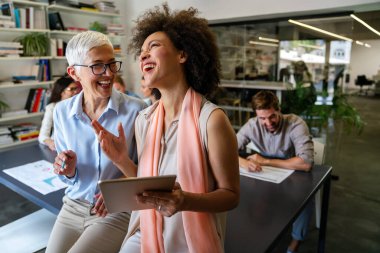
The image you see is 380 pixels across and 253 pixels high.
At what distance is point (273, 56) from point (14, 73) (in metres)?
3.60

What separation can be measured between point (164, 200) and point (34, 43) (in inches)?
153

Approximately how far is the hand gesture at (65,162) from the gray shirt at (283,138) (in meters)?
1.38

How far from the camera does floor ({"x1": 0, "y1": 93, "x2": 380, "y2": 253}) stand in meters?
2.55

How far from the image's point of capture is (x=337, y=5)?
354cm

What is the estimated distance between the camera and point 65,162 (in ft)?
4.57

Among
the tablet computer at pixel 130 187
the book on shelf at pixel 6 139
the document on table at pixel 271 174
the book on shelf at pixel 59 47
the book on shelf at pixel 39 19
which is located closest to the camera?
the tablet computer at pixel 130 187

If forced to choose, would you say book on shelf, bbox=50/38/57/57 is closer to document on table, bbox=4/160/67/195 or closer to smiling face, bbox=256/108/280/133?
document on table, bbox=4/160/67/195

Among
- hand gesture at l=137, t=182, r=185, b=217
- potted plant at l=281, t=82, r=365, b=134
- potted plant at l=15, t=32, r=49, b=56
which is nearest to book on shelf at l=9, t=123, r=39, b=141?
potted plant at l=15, t=32, r=49, b=56

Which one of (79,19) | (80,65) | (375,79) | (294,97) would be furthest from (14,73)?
(375,79)

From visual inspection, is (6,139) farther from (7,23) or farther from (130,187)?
(130,187)

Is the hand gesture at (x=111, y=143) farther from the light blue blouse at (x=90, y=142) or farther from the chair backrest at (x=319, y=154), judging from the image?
the chair backrest at (x=319, y=154)

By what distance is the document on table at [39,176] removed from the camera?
5.67 feet

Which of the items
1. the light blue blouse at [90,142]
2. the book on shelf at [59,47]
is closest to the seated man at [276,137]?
the light blue blouse at [90,142]

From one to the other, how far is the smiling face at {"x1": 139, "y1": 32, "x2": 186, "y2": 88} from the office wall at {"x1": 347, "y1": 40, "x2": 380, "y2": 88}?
3153mm
